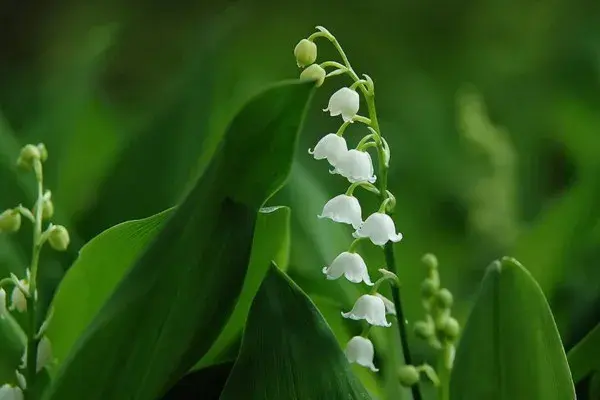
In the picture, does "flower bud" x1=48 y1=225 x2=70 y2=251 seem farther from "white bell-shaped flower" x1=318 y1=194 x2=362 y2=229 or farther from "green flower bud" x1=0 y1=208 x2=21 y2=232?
"white bell-shaped flower" x1=318 y1=194 x2=362 y2=229

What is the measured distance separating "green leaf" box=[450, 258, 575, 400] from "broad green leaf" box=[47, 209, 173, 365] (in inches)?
6.3

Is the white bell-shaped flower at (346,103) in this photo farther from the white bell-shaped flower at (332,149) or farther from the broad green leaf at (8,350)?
the broad green leaf at (8,350)

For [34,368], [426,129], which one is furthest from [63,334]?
[426,129]

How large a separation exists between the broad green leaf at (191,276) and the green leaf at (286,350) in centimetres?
3

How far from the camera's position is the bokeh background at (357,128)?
576mm

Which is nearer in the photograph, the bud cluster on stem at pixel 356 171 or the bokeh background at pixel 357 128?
the bud cluster on stem at pixel 356 171

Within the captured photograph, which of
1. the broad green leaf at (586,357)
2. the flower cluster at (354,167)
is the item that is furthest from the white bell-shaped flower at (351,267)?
the broad green leaf at (586,357)

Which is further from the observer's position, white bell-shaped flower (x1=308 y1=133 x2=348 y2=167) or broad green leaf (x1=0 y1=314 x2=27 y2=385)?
broad green leaf (x1=0 y1=314 x2=27 y2=385)

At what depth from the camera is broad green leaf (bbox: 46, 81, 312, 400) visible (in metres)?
0.34

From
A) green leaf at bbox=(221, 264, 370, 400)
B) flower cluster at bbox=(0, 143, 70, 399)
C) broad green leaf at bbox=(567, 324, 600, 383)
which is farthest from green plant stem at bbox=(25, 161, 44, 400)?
broad green leaf at bbox=(567, 324, 600, 383)

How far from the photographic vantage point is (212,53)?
69 centimetres

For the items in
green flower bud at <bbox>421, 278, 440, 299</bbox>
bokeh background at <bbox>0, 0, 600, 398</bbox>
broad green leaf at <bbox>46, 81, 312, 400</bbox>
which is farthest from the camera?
bokeh background at <bbox>0, 0, 600, 398</bbox>

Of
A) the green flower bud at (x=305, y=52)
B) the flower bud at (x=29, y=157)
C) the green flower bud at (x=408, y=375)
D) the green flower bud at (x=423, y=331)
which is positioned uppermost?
the green flower bud at (x=305, y=52)

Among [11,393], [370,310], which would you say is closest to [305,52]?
[370,310]
